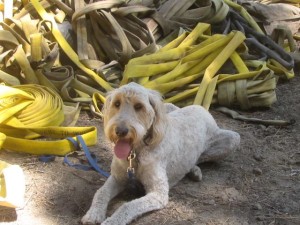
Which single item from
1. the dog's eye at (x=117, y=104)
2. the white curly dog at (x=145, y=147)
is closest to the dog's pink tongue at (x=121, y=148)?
the white curly dog at (x=145, y=147)

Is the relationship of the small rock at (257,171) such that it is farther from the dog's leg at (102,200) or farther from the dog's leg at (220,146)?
the dog's leg at (102,200)

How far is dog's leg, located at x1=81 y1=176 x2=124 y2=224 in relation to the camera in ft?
11.3

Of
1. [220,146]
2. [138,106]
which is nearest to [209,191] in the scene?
[220,146]

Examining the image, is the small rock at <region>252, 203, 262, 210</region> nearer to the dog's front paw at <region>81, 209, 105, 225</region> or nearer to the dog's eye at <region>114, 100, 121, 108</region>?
the dog's front paw at <region>81, 209, 105, 225</region>

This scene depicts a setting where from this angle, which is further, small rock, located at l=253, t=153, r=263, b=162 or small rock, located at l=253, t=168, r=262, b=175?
small rock, located at l=253, t=153, r=263, b=162

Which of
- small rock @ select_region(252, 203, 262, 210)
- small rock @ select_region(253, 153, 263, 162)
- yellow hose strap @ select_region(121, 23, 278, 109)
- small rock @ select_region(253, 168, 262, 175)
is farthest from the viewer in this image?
yellow hose strap @ select_region(121, 23, 278, 109)

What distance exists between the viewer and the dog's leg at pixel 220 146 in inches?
173

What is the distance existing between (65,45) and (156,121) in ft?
8.23

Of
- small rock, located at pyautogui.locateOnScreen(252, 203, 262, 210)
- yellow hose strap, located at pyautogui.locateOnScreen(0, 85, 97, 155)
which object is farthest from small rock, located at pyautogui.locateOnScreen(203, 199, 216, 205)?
yellow hose strap, located at pyautogui.locateOnScreen(0, 85, 97, 155)

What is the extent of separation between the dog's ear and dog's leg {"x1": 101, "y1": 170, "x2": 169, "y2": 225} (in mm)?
269

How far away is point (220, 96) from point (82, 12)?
1761mm

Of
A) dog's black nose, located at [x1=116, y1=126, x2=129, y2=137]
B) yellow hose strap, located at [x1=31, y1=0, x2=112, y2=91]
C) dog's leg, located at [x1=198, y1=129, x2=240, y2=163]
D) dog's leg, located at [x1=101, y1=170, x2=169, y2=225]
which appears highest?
dog's black nose, located at [x1=116, y1=126, x2=129, y2=137]

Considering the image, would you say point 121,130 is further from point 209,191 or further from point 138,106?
point 209,191

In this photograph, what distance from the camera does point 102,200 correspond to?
3605 mm
